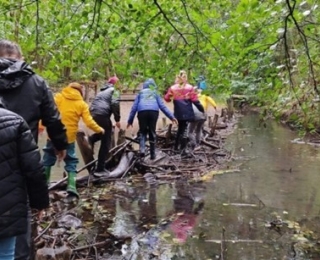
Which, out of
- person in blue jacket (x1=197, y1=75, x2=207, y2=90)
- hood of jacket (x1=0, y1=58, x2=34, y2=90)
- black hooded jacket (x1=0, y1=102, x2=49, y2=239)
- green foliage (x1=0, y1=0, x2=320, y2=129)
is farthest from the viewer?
person in blue jacket (x1=197, y1=75, x2=207, y2=90)

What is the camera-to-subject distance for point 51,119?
4.64 m

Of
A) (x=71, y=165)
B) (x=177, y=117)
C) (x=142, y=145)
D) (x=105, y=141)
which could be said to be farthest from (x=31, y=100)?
(x=177, y=117)

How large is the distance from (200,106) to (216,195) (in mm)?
3332

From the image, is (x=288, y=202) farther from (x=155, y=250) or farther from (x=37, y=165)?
(x=37, y=165)

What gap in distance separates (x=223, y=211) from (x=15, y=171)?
4.65 metres

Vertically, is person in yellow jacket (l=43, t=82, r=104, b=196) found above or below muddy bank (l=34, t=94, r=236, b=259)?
above

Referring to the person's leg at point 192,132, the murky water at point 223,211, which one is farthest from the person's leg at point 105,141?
the person's leg at point 192,132

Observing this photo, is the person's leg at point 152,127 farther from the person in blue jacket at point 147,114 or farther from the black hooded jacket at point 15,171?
the black hooded jacket at point 15,171

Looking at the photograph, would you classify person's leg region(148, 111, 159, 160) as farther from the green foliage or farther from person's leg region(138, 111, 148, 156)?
the green foliage

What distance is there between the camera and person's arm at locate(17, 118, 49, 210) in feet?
10.00

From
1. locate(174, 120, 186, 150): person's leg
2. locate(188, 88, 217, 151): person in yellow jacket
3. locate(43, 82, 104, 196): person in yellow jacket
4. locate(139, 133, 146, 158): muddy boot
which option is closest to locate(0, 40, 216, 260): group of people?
locate(43, 82, 104, 196): person in yellow jacket

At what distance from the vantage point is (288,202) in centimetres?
798

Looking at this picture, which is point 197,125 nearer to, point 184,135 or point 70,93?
point 184,135

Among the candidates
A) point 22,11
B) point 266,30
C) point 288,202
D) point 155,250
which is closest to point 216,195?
point 288,202
